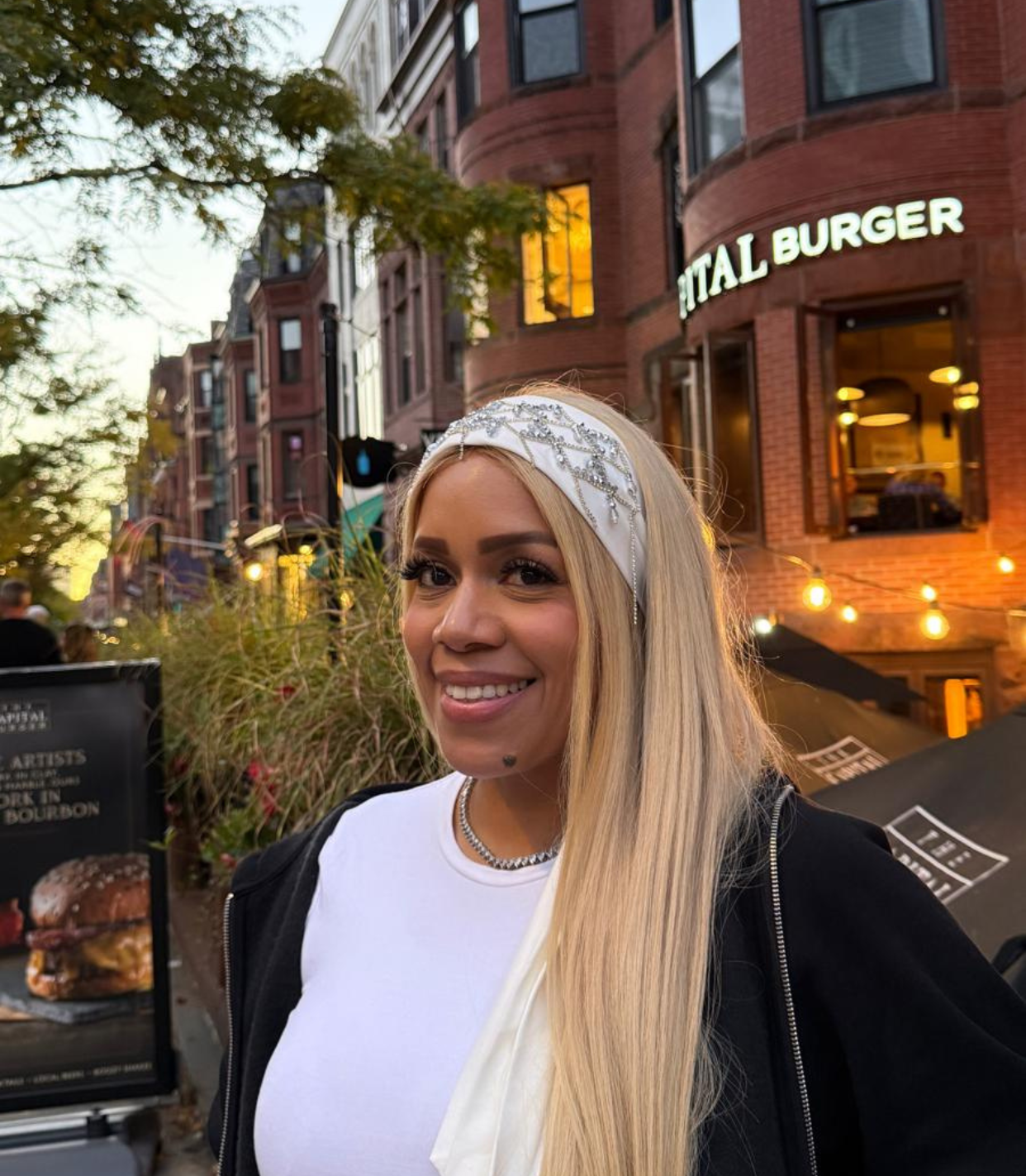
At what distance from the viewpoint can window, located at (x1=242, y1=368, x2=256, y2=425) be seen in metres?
50.9

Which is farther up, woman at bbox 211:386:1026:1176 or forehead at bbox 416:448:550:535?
forehead at bbox 416:448:550:535

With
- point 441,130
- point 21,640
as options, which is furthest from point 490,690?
point 441,130

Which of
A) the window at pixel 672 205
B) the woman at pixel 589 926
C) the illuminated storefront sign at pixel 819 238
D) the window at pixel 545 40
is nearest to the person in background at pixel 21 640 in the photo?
the woman at pixel 589 926

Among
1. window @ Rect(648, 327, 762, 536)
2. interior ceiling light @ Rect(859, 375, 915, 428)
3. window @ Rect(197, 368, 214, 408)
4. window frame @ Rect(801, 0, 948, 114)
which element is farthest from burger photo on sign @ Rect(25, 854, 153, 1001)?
window @ Rect(197, 368, 214, 408)

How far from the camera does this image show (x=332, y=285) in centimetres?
3419

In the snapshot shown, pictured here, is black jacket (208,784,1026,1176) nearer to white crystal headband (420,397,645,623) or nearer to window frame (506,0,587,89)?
white crystal headband (420,397,645,623)

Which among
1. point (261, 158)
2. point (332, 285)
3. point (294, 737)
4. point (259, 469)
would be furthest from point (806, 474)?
point (259, 469)

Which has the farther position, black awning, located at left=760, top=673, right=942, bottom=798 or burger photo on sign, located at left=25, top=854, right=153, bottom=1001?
burger photo on sign, located at left=25, top=854, right=153, bottom=1001

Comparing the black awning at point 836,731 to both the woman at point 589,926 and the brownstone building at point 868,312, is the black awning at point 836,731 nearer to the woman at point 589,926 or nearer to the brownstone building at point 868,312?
the woman at point 589,926

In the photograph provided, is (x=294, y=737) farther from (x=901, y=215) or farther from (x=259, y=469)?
(x=259, y=469)

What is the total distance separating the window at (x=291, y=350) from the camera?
1714 inches

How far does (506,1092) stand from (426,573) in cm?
72

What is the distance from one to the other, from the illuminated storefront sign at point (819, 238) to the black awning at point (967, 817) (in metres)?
8.80

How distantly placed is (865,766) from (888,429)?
8.27 metres
